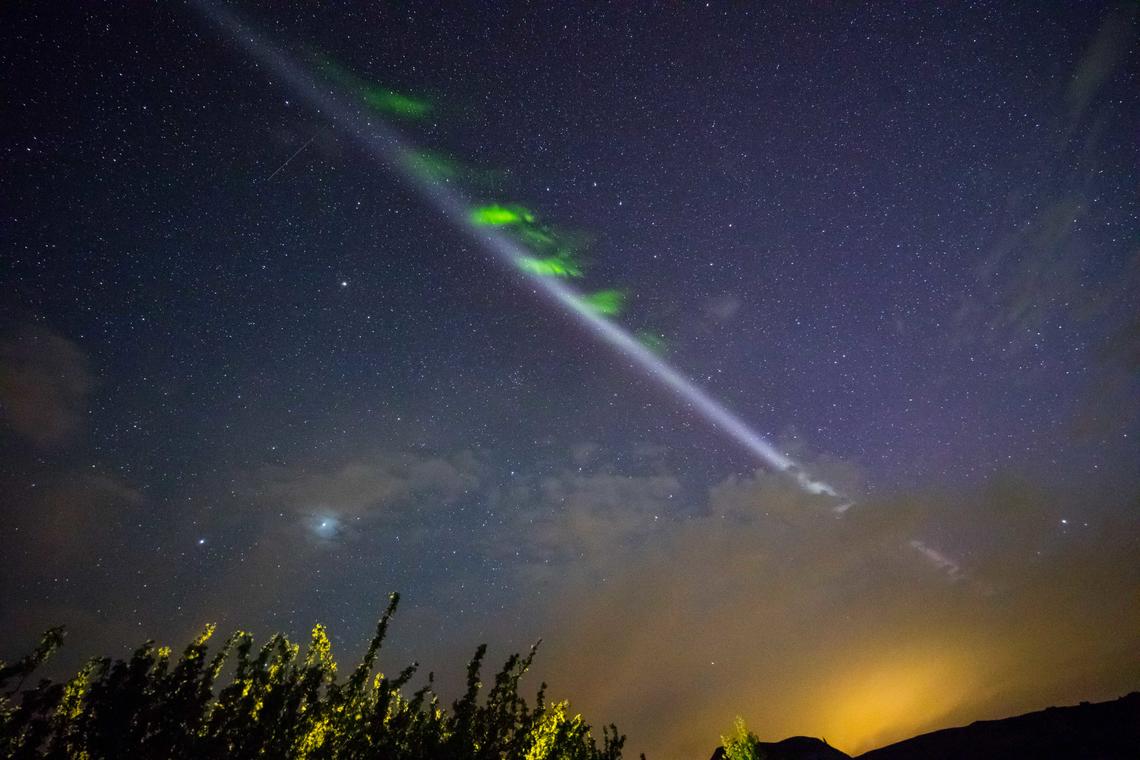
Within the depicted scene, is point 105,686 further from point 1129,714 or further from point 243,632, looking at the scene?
point 1129,714

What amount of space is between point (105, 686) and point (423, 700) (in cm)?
1008

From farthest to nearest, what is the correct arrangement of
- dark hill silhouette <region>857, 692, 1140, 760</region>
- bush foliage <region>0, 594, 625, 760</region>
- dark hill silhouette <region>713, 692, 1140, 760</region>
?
dark hill silhouette <region>713, 692, 1140, 760</region>
dark hill silhouette <region>857, 692, 1140, 760</region>
bush foliage <region>0, 594, 625, 760</region>

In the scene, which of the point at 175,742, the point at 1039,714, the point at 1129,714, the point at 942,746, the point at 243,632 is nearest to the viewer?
the point at 175,742

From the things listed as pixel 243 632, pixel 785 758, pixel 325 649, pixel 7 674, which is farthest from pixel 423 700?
pixel 785 758

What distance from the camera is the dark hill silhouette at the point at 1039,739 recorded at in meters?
37.5

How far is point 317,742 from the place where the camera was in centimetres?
1488

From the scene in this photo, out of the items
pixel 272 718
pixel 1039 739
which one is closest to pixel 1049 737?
pixel 1039 739

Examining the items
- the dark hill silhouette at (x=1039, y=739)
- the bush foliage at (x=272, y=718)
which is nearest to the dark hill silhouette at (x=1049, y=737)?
the dark hill silhouette at (x=1039, y=739)

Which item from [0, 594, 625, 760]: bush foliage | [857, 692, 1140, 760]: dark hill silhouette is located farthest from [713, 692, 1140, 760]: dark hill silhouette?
[0, 594, 625, 760]: bush foliage

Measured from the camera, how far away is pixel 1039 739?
135 ft

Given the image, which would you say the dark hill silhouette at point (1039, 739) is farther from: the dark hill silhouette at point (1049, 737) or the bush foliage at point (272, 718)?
the bush foliage at point (272, 718)

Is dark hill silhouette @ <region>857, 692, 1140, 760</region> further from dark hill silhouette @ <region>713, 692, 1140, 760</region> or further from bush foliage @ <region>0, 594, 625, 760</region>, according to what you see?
bush foliage @ <region>0, 594, 625, 760</region>

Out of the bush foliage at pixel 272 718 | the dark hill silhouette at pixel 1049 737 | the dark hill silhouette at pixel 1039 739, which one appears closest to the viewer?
the bush foliage at pixel 272 718

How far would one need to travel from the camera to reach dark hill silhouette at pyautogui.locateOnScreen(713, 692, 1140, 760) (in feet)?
123
